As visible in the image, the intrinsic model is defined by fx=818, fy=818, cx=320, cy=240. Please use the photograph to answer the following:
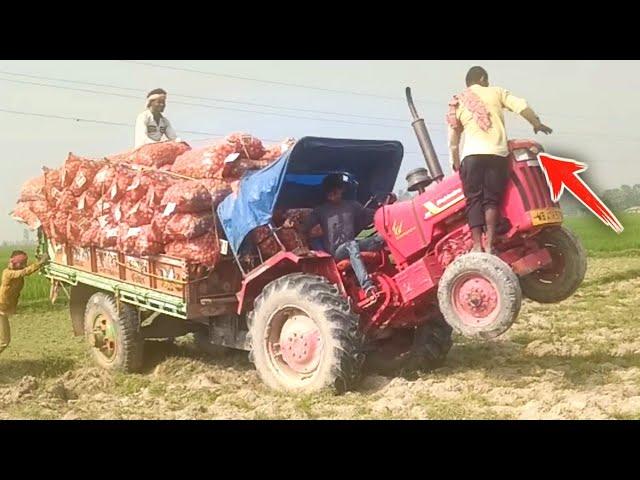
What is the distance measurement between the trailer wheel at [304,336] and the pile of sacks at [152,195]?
2.61ft

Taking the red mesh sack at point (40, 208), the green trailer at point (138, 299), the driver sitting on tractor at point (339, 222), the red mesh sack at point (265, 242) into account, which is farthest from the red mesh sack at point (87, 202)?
the driver sitting on tractor at point (339, 222)

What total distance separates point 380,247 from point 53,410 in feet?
10.0

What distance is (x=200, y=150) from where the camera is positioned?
780cm

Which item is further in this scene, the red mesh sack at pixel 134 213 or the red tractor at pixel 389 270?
the red mesh sack at pixel 134 213

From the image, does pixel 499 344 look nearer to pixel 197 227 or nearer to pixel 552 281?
pixel 552 281

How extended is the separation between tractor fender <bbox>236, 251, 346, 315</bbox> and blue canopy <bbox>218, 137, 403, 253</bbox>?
319mm

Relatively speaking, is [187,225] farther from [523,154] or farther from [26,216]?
[523,154]

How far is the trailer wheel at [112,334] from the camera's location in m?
8.21

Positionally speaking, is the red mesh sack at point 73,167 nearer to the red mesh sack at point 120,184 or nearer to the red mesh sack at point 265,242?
the red mesh sack at point 120,184

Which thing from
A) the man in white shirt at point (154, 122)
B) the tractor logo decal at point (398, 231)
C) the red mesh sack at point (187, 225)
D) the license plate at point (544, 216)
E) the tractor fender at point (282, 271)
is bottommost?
the tractor fender at point (282, 271)

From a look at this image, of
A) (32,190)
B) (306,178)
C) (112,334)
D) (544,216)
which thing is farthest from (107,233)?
(544,216)

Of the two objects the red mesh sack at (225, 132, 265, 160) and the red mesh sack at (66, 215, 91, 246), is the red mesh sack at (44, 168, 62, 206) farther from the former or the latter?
the red mesh sack at (225, 132, 265, 160)

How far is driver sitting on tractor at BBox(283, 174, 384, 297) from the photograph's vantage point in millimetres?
7078
